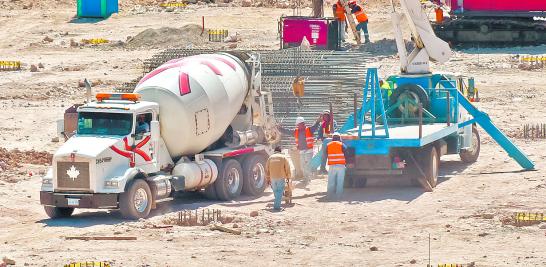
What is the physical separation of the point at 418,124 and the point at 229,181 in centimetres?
511

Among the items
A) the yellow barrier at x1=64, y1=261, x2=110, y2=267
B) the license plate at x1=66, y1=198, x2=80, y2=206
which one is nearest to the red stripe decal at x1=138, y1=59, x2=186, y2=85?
the license plate at x1=66, y1=198, x2=80, y2=206

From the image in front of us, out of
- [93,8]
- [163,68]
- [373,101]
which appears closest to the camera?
[163,68]

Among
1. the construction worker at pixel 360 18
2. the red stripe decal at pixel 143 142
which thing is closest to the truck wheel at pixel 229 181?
the red stripe decal at pixel 143 142

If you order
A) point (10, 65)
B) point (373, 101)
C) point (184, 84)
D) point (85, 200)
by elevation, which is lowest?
point (85, 200)

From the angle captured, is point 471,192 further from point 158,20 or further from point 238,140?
point 158,20

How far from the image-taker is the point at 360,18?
55500mm

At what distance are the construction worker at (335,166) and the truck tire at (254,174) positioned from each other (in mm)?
1700

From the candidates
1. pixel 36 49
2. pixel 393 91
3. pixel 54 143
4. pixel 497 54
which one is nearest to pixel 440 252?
pixel 393 91

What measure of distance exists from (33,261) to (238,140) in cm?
822

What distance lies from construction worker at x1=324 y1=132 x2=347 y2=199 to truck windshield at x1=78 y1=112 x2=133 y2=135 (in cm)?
466

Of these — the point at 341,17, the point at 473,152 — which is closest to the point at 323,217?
the point at 473,152

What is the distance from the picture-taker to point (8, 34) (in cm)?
6225

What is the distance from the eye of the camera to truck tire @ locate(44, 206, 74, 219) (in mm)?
29344

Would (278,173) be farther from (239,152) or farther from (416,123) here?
(416,123)
